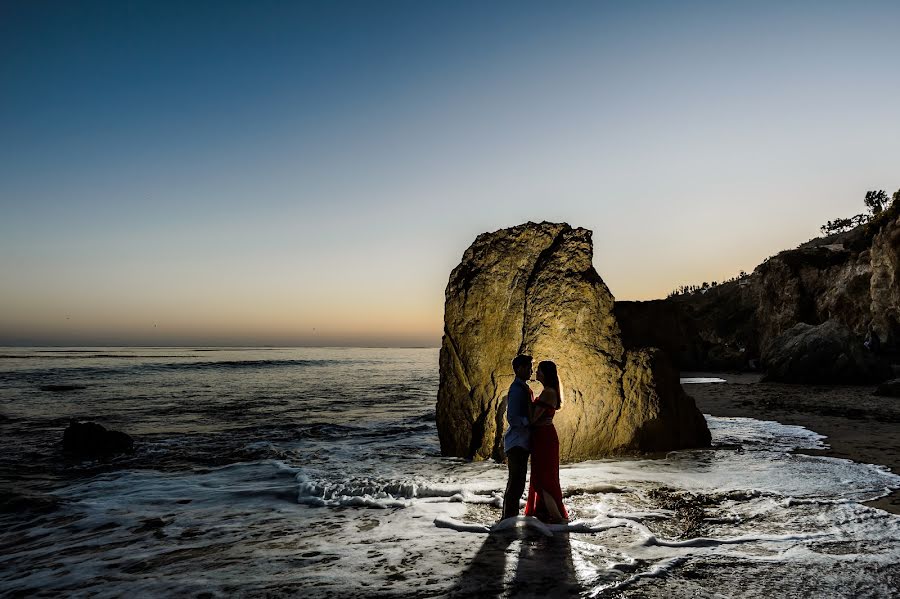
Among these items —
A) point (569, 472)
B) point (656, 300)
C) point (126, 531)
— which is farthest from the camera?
point (656, 300)

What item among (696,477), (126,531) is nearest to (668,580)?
(696,477)

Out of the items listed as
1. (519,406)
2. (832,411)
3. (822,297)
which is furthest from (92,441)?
(822,297)

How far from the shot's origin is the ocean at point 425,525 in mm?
4590

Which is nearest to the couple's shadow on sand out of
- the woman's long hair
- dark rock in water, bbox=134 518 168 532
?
the woman's long hair

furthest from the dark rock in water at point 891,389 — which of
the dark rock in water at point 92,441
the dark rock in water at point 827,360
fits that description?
the dark rock in water at point 92,441

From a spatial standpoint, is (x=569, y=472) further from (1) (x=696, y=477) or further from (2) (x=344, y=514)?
(2) (x=344, y=514)

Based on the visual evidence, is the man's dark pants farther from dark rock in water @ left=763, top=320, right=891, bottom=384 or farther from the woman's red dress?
dark rock in water @ left=763, top=320, right=891, bottom=384

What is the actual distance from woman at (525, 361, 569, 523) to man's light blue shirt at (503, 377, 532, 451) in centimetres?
9

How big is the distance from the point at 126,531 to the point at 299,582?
368cm

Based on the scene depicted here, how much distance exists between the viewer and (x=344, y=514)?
7285 mm

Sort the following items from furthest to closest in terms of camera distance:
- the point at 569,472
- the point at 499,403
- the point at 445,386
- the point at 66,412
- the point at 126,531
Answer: the point at 66,412 → the point at 445,386 → the point at 499,403 → the point at 569,472 → the point at 126,531

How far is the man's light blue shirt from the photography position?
6.36 meters

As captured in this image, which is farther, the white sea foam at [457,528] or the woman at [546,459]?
the woman at [546,459]

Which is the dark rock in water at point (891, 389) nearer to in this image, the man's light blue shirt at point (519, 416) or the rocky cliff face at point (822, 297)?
the rocky cliff face at point (822, 297)
